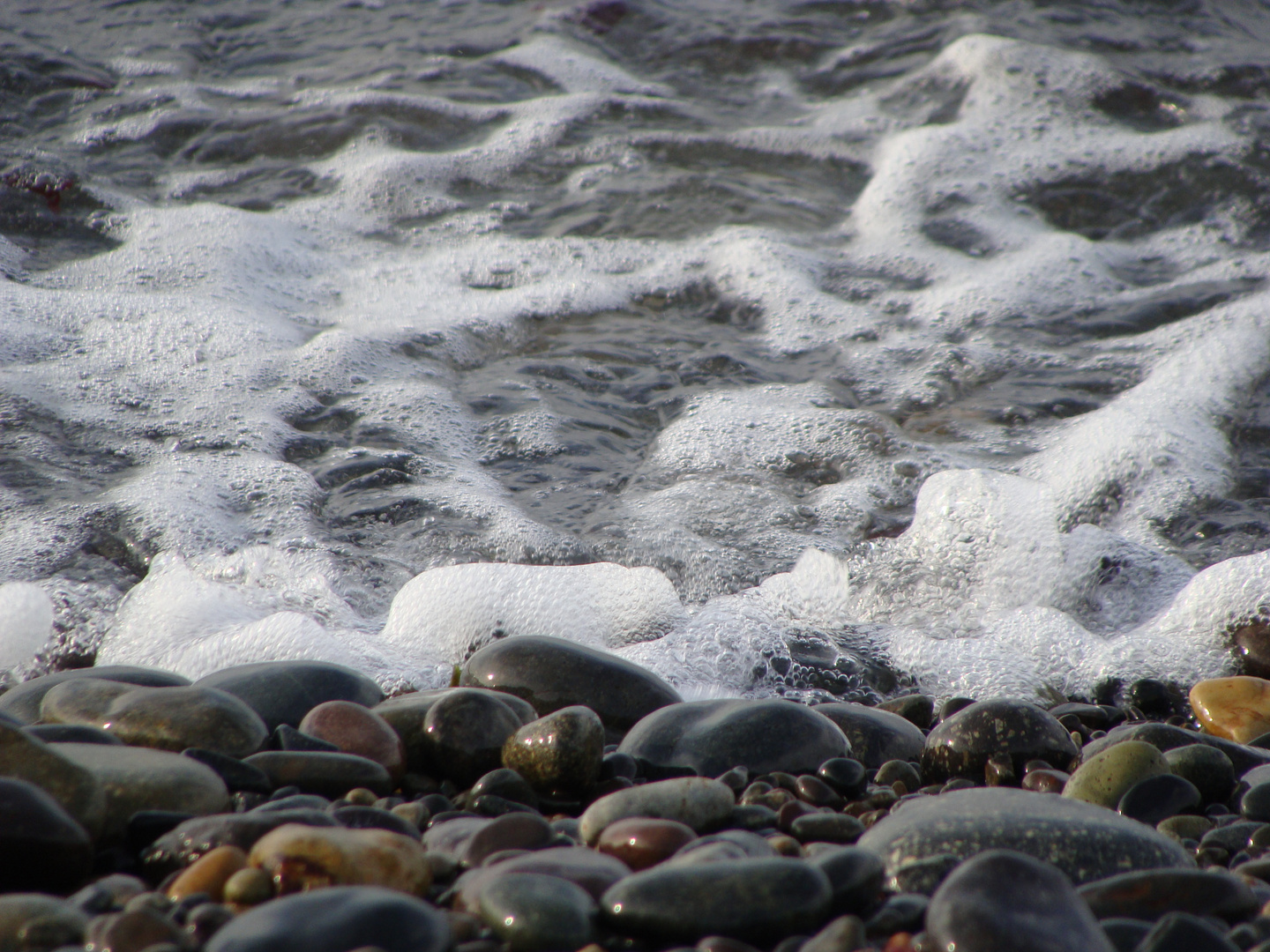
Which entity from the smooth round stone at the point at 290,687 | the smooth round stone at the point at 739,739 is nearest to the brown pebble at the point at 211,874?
the smooth round stone at the point at 290,687

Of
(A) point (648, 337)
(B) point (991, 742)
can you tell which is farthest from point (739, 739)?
(A) point (648, 337)

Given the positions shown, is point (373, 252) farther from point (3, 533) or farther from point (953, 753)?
point (953, 753)

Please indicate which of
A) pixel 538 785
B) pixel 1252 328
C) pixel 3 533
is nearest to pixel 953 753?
pixel 538 785

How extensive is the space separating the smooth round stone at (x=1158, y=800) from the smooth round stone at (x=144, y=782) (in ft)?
4.66

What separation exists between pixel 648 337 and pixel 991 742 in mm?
3044

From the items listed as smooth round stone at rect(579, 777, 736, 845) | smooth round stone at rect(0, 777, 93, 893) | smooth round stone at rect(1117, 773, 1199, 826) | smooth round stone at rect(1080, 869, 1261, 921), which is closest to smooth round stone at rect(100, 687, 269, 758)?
smooth round stone at rect(0, 777, 93, 893)

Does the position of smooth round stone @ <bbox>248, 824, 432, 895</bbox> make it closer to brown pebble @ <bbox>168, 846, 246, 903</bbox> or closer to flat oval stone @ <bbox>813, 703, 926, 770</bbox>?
brown pebble @ <bbox>168, 846, 246, 903</bbox>

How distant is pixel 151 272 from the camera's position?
16.0ft

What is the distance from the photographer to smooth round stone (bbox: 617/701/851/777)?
5.88 feet

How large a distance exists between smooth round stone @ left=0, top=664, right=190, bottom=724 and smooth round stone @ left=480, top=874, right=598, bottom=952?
1.09 meters

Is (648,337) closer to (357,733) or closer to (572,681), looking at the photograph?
(572,681)

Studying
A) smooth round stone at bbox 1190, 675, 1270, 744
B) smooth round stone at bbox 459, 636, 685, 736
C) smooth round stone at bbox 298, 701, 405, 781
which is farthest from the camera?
smooth round stone at bbox 1190, 675, 1270, 744

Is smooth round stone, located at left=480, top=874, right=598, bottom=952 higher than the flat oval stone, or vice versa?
smooth round stone, located at left=480, top=874, right=598, bottom=952

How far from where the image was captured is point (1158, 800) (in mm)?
1672
